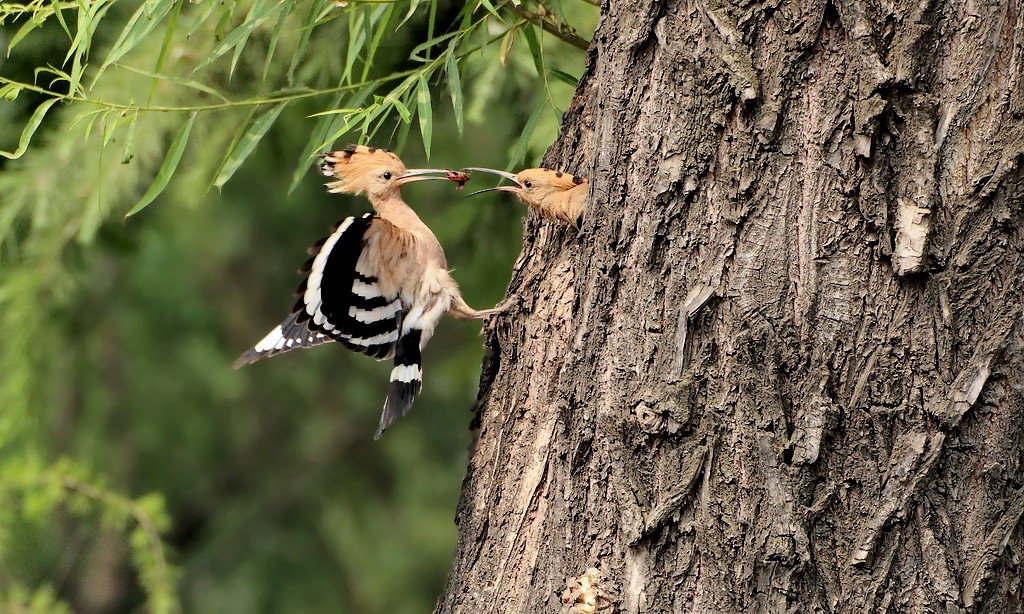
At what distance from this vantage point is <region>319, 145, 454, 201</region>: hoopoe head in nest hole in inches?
109

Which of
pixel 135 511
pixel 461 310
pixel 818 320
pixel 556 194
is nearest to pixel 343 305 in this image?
pixel 461 310

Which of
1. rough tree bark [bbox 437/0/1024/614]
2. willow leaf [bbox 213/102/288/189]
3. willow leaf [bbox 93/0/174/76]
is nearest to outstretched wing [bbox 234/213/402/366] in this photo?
willow leaf [bbox 213/102/288/189]

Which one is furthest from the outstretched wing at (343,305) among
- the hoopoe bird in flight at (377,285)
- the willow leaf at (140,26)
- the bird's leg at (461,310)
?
the willow leaf at (140,26)

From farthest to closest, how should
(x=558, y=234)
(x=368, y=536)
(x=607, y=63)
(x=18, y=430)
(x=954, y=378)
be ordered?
(x=368, y=536) < (x=18, y=430) < (x=558, y=234) < (x=607, y=63) < (x=954, y=378)

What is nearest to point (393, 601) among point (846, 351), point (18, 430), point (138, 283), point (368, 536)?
point (368, 536)

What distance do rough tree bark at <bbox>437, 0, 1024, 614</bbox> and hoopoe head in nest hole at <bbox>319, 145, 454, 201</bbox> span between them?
1062mm

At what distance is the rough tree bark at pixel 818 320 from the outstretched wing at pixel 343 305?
85cm

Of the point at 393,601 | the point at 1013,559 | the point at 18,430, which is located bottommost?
the point at 393,601

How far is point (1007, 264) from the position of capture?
5.46 ft

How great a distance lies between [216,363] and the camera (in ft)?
25.9

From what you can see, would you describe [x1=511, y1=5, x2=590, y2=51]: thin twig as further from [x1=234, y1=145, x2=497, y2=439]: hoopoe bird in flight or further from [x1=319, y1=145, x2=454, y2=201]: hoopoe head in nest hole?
[x1=319, y1=145, x2=454, y2=201]: hoopoe head in nest hole

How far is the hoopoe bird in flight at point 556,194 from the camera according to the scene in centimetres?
206

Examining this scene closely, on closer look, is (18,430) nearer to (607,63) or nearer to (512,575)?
(512,575)

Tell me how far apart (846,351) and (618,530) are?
0.49 metres
